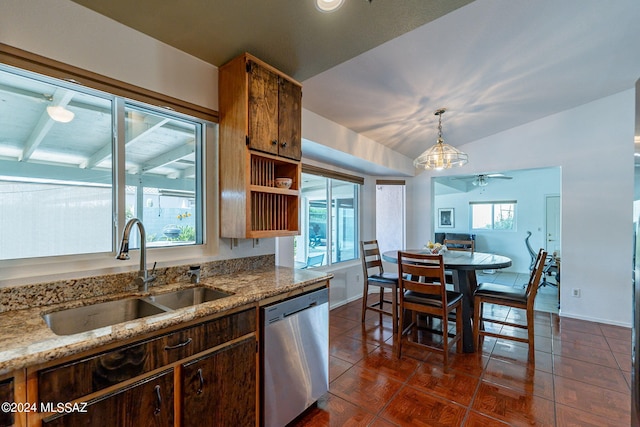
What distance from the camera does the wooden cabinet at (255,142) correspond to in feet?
6.12

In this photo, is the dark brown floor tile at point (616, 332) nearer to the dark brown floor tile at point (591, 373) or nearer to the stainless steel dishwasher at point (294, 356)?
the dark brown floor tile at point (591, 373)

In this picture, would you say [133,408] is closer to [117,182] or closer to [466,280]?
[117,182]

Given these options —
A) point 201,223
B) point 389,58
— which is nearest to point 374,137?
point 389,58

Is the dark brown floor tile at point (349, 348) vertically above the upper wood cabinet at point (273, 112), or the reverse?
the upper wood cabinet at point (273, 112)

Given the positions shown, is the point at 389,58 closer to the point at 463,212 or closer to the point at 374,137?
the point at 374,137

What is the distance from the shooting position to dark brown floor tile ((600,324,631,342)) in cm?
305

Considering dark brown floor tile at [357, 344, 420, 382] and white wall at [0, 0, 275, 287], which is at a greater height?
white wall at [0, 0, 275, 287]

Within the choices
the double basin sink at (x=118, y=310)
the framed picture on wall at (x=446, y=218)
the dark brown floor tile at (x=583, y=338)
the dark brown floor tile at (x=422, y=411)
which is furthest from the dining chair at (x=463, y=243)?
the framed picture on wall at (x=446, y=218)

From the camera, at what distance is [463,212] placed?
312 inches

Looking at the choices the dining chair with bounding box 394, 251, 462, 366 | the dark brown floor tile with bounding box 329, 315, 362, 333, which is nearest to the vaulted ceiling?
the dining chair with bounding box 394, 251, 462, 366

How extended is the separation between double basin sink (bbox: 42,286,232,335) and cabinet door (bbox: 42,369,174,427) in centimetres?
34

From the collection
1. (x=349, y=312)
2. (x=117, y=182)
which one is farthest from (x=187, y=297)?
(x=349, y=312)

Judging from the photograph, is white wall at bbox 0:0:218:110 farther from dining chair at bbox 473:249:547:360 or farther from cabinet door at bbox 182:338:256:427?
dining chair at bbox 473:249:547:360

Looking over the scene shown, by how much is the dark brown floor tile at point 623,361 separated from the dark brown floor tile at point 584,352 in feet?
0.09
